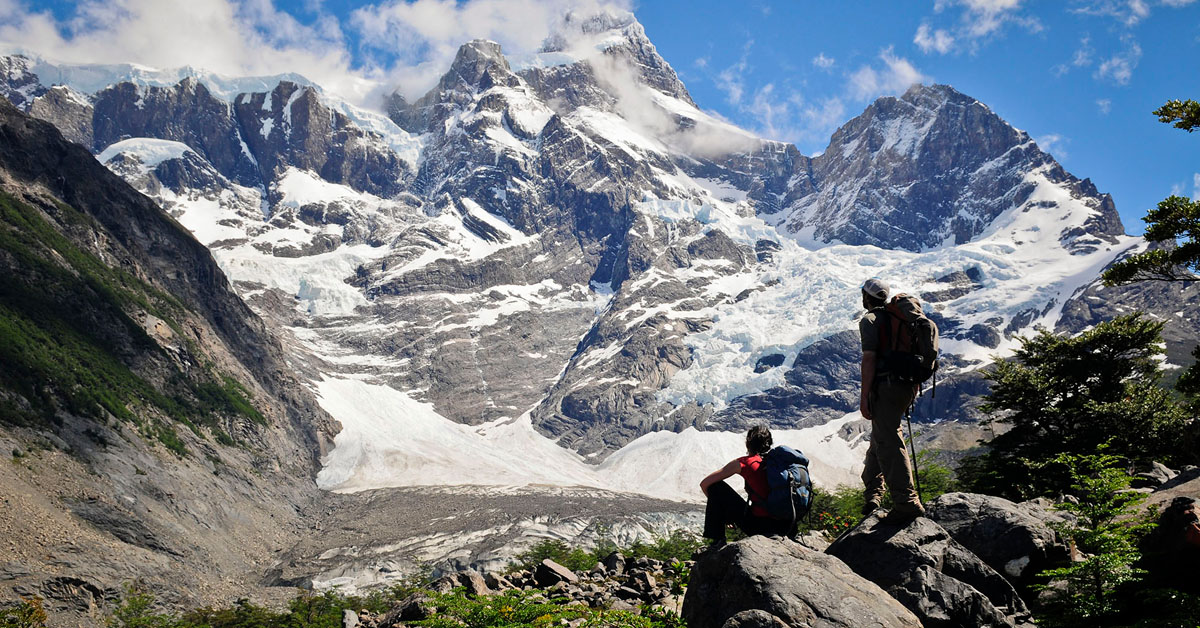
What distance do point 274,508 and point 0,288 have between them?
6132 cm

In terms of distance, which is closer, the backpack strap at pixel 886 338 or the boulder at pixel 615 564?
the backpack strap at pixel 886 338

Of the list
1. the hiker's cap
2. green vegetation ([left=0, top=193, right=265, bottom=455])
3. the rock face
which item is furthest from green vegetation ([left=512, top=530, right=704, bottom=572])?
green vegetation ([left=0, top=193, right=265, bottom=455])

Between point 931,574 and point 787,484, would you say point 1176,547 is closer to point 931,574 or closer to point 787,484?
point 931,574

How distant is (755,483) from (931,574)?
2.58 meters

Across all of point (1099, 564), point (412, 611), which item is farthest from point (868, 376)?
point (412, 611)

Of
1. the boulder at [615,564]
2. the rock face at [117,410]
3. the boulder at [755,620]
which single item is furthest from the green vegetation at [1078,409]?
the rock face at [117,410]

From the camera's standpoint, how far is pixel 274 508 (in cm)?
15225

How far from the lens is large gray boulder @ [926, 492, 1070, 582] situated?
11.5 metres

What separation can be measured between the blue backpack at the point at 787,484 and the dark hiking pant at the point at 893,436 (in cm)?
104

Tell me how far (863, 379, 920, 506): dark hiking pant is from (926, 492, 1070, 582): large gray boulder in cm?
140

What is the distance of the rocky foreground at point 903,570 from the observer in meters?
9.30

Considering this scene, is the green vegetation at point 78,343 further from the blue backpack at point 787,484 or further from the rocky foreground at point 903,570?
the rocky foreground at point 903,570

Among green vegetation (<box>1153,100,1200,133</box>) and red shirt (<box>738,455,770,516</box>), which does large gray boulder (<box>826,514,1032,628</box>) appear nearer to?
red shirt (<box>738,455,770,516</box>)

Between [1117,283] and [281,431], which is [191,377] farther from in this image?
[1117,283]
